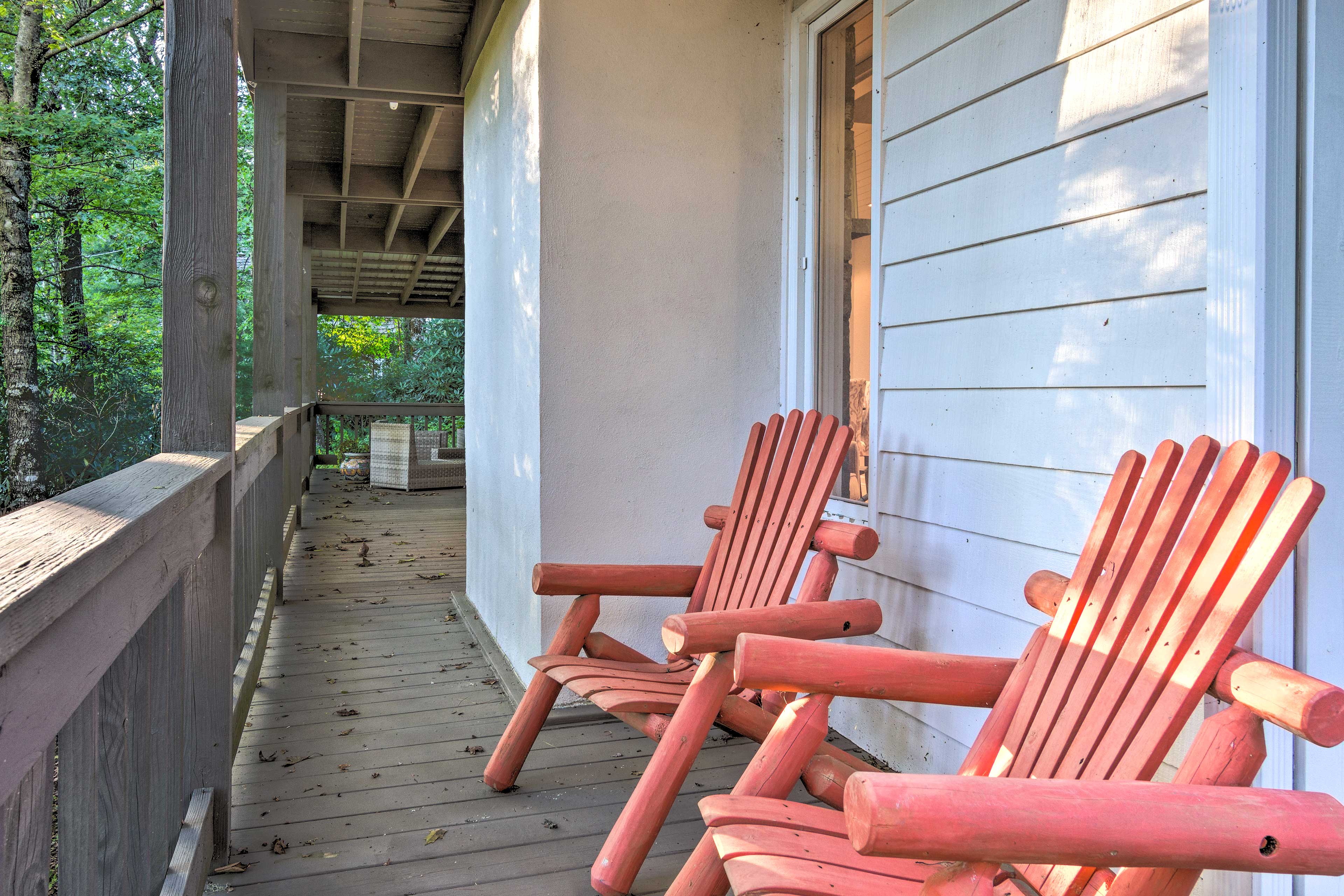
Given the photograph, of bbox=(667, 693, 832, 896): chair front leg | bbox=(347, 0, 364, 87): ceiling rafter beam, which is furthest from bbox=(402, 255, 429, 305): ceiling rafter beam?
bbox=(667, 693, 832, 896): chair front leg

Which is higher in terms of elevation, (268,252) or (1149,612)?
(268,252)

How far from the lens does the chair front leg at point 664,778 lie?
1743 millimetres

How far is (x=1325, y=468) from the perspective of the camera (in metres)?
1.39

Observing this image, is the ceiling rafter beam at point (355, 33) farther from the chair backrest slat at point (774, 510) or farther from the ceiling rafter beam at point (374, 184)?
the chair backrest slat at point (774, 510)

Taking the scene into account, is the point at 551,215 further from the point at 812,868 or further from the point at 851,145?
the point at 812,868

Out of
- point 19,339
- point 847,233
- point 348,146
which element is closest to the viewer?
point 847,233

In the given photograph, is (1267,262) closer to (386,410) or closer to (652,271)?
(652,271)

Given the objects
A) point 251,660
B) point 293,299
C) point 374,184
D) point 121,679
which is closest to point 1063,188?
point 121,679

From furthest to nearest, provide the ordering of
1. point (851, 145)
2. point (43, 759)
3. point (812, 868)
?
point (851, 145)
point (812, 868)
point (43, 759)

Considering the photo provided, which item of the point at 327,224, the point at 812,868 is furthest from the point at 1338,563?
the point at 327,224

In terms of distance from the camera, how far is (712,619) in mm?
1697

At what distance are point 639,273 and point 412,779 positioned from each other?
1.61 metres

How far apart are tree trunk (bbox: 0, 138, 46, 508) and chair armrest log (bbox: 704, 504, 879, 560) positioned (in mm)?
9232

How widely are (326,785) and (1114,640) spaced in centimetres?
193
